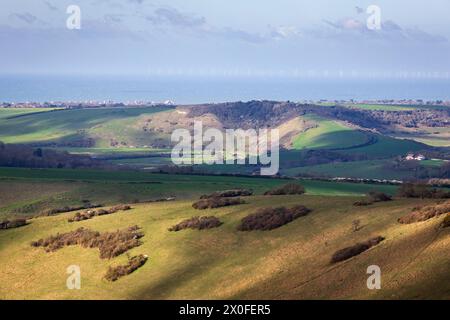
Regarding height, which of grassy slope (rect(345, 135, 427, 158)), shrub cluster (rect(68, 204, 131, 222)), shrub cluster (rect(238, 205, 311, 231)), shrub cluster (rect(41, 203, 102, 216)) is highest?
shrub cluster (rect(238, 205, 311, 231))

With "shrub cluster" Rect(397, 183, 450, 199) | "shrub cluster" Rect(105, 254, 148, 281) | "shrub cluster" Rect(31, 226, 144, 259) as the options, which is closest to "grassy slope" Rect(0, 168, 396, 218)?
"shrub cluster" Rect(31, 226, 144, 259)

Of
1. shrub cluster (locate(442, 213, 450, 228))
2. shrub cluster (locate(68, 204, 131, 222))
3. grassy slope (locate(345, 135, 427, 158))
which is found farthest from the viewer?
grassy slope (locate(345, 135, 427, 158))

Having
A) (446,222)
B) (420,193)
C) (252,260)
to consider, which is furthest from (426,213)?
(420,193)

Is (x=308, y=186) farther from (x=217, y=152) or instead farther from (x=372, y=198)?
(x=217, y=152)

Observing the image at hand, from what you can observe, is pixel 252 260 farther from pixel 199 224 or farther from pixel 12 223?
pixel 12 223

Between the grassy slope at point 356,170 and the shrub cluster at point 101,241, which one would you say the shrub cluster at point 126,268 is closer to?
the shrub cluster at point 101,241

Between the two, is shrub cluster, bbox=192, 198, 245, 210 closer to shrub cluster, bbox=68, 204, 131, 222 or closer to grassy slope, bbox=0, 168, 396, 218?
shrub cluster, bbox=68, 204, 131, 222
